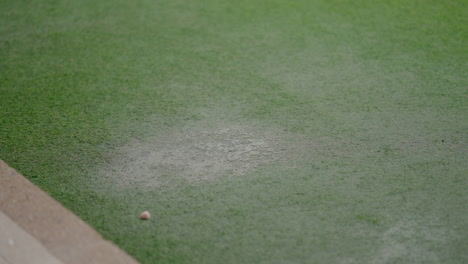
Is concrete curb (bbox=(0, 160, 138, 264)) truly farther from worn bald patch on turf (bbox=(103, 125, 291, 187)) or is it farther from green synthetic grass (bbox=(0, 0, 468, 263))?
worn bald patch on turf (bbox=(103, 125, 291, 187))

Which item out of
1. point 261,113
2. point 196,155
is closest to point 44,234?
point 196,155

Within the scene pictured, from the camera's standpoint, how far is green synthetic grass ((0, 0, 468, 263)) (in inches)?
107

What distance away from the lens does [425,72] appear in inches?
166

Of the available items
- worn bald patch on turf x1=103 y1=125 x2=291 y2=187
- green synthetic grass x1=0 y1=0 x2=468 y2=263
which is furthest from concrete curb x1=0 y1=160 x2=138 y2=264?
worn bald patch on turf x1=103 y1=125 x2=291 y2=187

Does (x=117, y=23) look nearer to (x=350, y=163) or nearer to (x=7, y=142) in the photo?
(x=7, y=142)

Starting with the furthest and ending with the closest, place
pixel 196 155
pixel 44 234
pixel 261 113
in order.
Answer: pixel 261 113 < pixel 196 155 < pixel 44 234

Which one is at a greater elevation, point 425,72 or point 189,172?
point 425,72

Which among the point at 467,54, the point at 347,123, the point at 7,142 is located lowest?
the point at 7,142

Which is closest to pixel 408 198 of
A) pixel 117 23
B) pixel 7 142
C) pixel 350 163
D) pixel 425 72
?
pixel 350 163

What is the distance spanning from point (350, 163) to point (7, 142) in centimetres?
217

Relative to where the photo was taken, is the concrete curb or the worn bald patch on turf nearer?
the concrete curb

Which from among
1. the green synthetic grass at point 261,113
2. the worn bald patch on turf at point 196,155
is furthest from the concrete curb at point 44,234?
the worn bald patch on turf at point 196,155

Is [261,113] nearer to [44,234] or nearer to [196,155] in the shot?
[196,155]

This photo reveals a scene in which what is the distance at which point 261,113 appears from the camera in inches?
150
